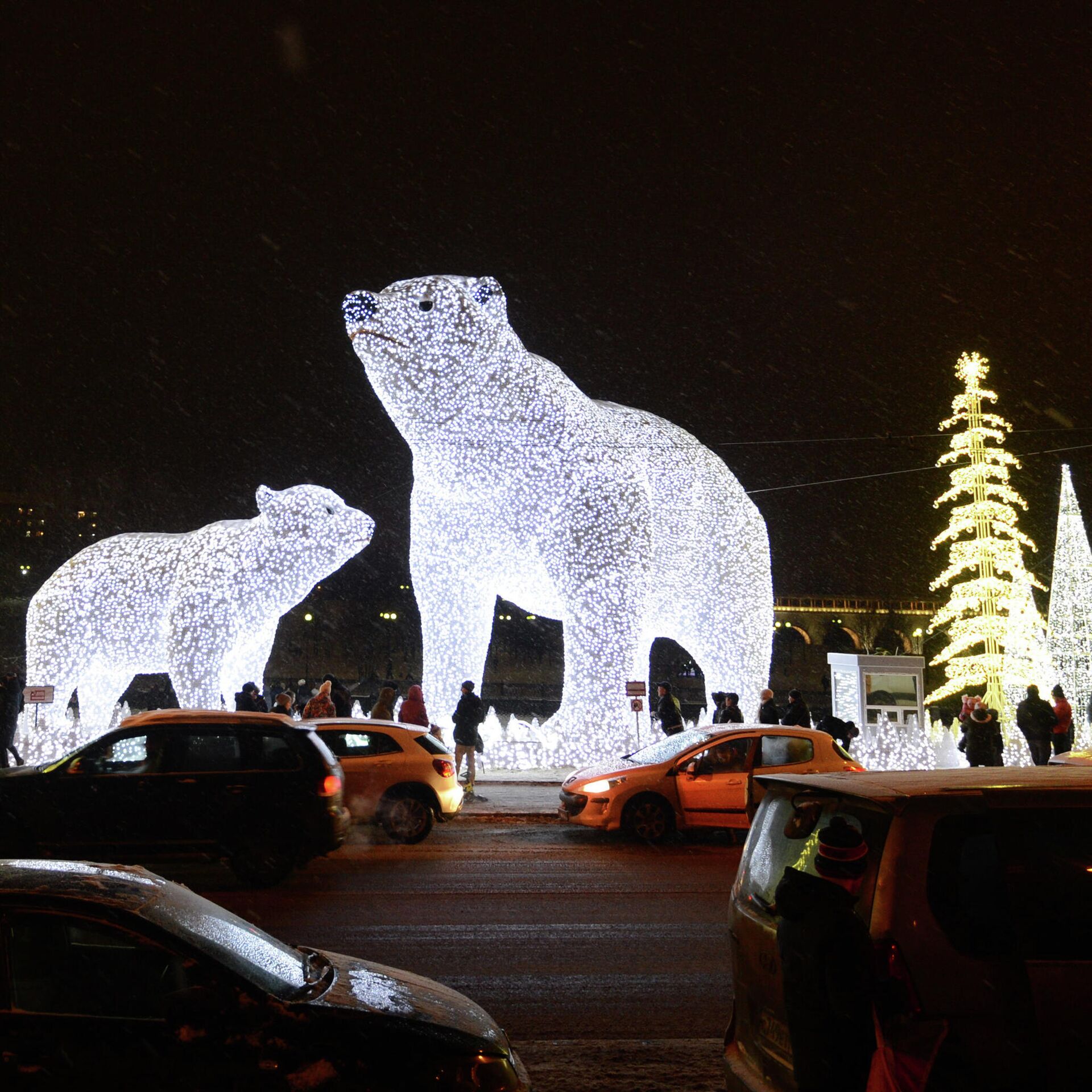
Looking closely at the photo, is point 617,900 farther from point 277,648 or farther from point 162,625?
point 277,648

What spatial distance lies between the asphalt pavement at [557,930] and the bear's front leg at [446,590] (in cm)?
493

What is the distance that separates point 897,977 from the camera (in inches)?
117

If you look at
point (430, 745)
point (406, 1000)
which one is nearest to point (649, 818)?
point (430, 745)

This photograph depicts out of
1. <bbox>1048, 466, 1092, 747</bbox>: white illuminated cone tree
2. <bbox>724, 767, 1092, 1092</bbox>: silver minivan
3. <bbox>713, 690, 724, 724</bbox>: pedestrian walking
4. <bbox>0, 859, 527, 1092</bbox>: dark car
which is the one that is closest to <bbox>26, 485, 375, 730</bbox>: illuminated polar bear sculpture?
<bbox>713, 690, 724, 724</bbox>: pedestrian walking

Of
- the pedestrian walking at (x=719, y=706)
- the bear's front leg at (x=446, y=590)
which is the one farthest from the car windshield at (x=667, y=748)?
the bear's front leg at (x=446, y=590)

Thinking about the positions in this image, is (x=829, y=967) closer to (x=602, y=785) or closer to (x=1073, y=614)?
(x=602, y=785)

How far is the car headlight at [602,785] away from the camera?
1104 cm

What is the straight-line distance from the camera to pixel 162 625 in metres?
18.8

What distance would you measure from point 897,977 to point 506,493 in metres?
12.8

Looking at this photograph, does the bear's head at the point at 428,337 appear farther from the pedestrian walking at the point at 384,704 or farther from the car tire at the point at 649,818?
the car tire at the point at 649,818

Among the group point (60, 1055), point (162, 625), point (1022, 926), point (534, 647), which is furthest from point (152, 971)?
point (534, 647)

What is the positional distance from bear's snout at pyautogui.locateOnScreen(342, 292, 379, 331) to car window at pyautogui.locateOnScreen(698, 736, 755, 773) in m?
7.72

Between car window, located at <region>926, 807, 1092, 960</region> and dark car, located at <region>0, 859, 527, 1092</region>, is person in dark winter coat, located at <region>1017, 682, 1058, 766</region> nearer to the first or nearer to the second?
car window, located at <region>926, 807, 1092, 960</region>

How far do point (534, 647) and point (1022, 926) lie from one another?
50294mm
